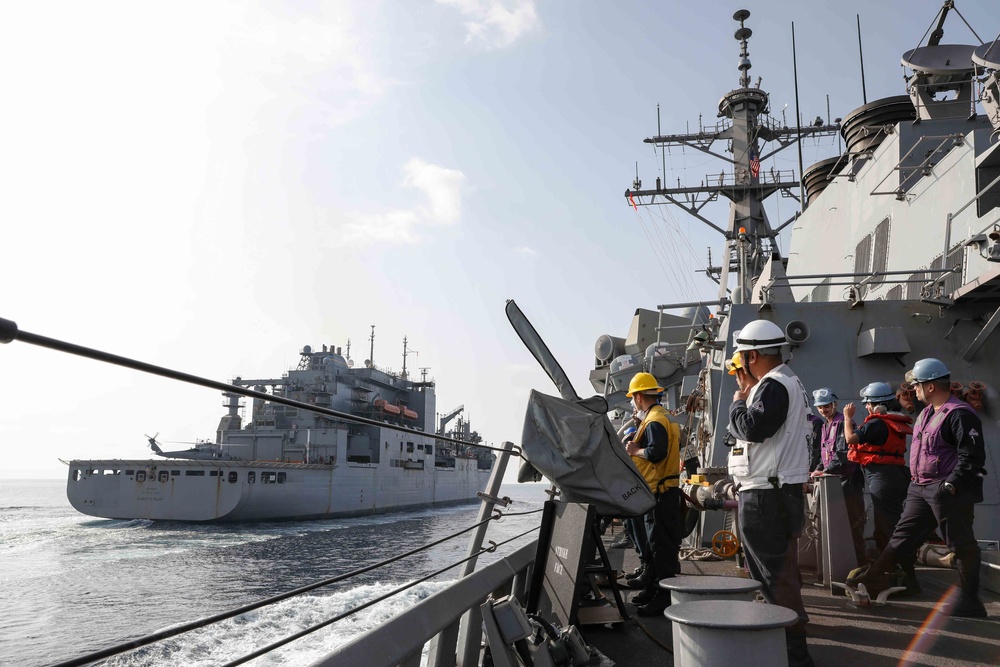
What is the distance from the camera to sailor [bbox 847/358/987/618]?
3.79 m

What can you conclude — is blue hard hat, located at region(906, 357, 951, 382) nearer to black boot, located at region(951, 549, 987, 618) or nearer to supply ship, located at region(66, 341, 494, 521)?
black boot, located at region(951, 549, 987, 618)

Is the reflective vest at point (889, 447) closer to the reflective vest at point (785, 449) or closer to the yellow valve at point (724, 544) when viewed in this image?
the yellow valve at point (724, 544)

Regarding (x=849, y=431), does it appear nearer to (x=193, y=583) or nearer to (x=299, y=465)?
(x=193, y=583)

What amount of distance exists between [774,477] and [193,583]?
53.5 feet

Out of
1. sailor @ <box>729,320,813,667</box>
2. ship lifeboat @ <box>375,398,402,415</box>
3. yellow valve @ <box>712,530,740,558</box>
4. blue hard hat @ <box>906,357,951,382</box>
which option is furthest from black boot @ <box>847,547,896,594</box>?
ship lifeboat @ <box>375,398,402,415</box>

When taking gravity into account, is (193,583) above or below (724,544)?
below

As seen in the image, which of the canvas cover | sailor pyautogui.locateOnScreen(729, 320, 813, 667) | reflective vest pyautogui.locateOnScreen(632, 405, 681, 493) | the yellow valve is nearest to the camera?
sailor pyautogui.locateOnScreen(729, 320, 813, 667)

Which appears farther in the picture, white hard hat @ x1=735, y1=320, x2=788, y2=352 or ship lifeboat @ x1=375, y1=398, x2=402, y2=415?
ship lifeboat @ x1=375, y1=398, x2=402, y2=415

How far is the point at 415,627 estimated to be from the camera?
7.34 ft

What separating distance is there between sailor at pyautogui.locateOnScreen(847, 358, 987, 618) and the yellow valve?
1535mm

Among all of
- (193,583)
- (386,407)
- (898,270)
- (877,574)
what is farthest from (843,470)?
(386,407)

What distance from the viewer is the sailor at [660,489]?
13.9 ft

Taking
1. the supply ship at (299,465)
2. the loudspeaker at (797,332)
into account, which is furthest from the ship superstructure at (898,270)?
the supply ship at (299,465)

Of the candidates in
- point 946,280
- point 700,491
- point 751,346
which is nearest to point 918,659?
point 751,346
